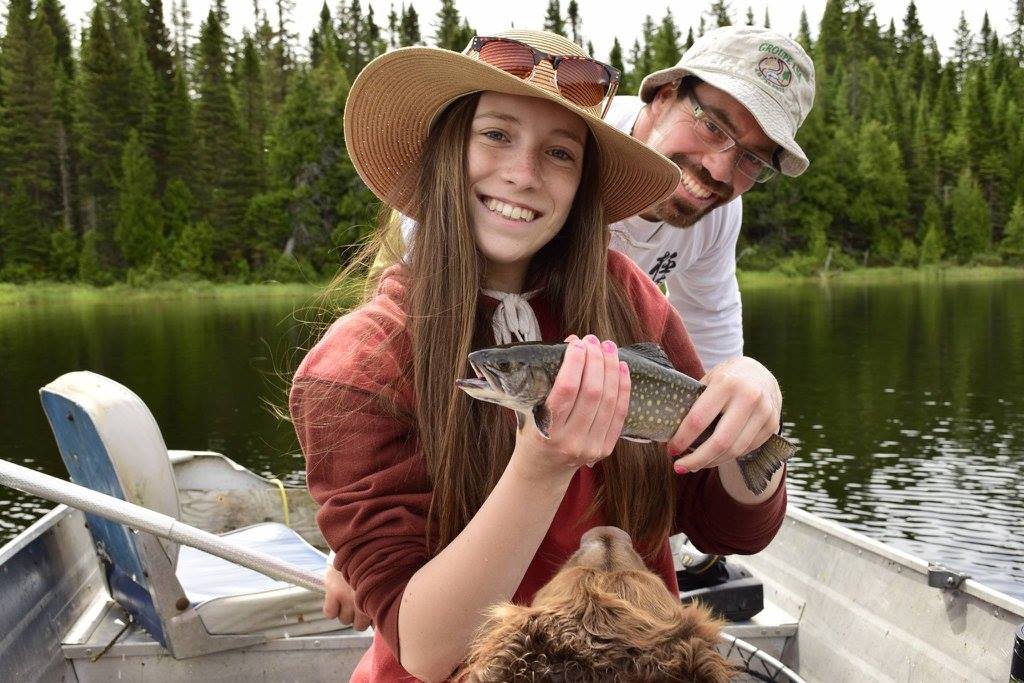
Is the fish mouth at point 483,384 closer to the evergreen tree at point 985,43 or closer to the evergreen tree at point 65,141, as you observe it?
the evergreen tree at point 65,141

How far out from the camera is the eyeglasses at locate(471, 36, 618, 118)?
7.54ft

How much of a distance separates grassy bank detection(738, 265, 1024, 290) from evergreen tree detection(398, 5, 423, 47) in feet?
137

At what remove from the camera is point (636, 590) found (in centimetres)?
169

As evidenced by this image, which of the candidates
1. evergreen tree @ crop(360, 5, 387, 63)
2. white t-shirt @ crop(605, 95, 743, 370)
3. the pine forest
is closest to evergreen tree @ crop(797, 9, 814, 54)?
the pine forest

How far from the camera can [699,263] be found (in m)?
5.36

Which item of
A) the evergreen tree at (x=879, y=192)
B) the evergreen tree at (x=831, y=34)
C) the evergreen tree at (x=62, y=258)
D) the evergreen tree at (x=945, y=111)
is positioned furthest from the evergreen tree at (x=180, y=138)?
the evergreen tree at (x=831, y=34)

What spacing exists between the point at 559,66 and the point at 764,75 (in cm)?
221

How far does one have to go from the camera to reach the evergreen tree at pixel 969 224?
70.8 meters

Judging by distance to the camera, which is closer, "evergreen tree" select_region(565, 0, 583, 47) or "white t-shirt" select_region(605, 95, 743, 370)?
"white t-shirt" select_region(605, 95, 743, 370)

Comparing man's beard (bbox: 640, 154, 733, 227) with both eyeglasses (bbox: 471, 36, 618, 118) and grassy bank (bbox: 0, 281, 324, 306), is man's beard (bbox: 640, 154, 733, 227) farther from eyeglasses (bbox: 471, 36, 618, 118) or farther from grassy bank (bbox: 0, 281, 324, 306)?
grassy bank (bbox: 0, 281, 324, 306)

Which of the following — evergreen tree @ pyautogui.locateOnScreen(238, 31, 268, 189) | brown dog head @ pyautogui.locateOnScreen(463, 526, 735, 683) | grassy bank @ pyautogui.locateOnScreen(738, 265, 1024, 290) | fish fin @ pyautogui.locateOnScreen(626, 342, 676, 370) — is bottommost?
grassy bank @ pyautogui.locateOnScreen(738, 265, 1024, 290)

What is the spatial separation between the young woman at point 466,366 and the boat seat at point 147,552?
8.14ft

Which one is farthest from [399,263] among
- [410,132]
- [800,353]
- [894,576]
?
[800,353]

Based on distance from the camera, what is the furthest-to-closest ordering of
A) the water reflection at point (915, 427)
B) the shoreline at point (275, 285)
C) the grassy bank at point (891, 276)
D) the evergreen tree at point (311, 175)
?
the grassy bank at point (891, 276)
the evergreen tree at point (311, 175)
the shoreline at point (275, 285)
the water reflection at point (915, 427)
